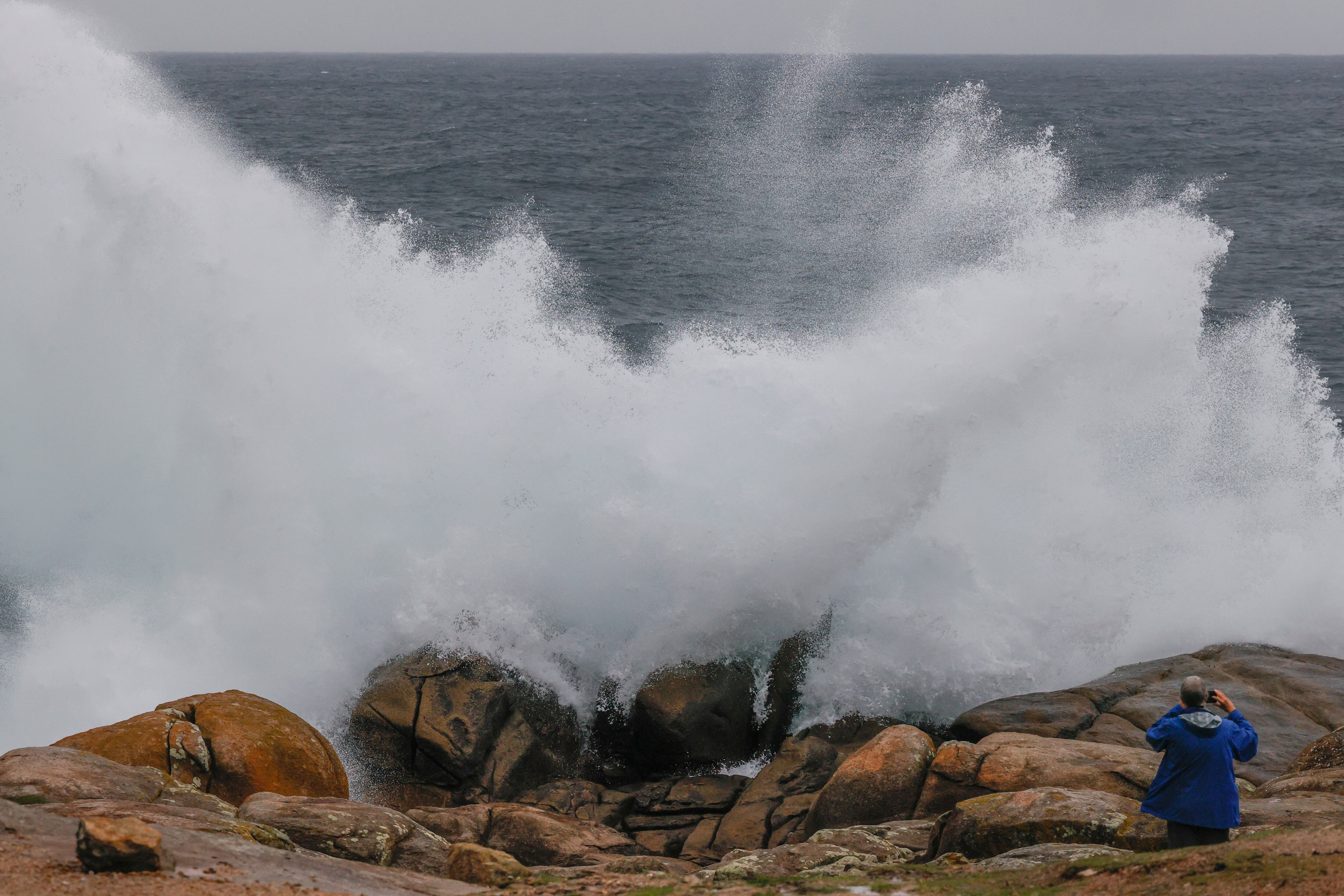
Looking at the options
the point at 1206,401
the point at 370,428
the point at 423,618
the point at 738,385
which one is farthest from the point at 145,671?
the point at 1206,401

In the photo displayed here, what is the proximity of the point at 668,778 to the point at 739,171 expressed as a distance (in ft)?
112

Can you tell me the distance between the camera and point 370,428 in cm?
1645

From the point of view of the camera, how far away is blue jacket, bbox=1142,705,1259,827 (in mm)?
7184

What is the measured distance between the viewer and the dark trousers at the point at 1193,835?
7.17m

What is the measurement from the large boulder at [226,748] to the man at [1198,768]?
24.5ft

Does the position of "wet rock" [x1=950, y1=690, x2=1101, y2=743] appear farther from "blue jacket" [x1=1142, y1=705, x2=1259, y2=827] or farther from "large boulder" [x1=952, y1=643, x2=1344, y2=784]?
"blue jacket" [x1=1142, y1=705, x2=1259, y2=827]

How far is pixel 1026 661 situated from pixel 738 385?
6.02 m

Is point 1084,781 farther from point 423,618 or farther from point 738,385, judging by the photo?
point 738,385

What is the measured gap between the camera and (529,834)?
971 centimetres

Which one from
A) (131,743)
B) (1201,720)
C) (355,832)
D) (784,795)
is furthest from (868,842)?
(131,743)

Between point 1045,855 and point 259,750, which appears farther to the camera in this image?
point 259,750

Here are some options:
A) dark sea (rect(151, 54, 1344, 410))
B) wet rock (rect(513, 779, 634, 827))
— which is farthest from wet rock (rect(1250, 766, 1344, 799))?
dark sea (rect(151, 54, 1344, 410))

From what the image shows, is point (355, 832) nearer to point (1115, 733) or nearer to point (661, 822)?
point (661, 822)

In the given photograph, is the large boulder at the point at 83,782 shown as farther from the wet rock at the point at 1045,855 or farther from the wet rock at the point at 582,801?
the wet rock at the point at 1045,855
